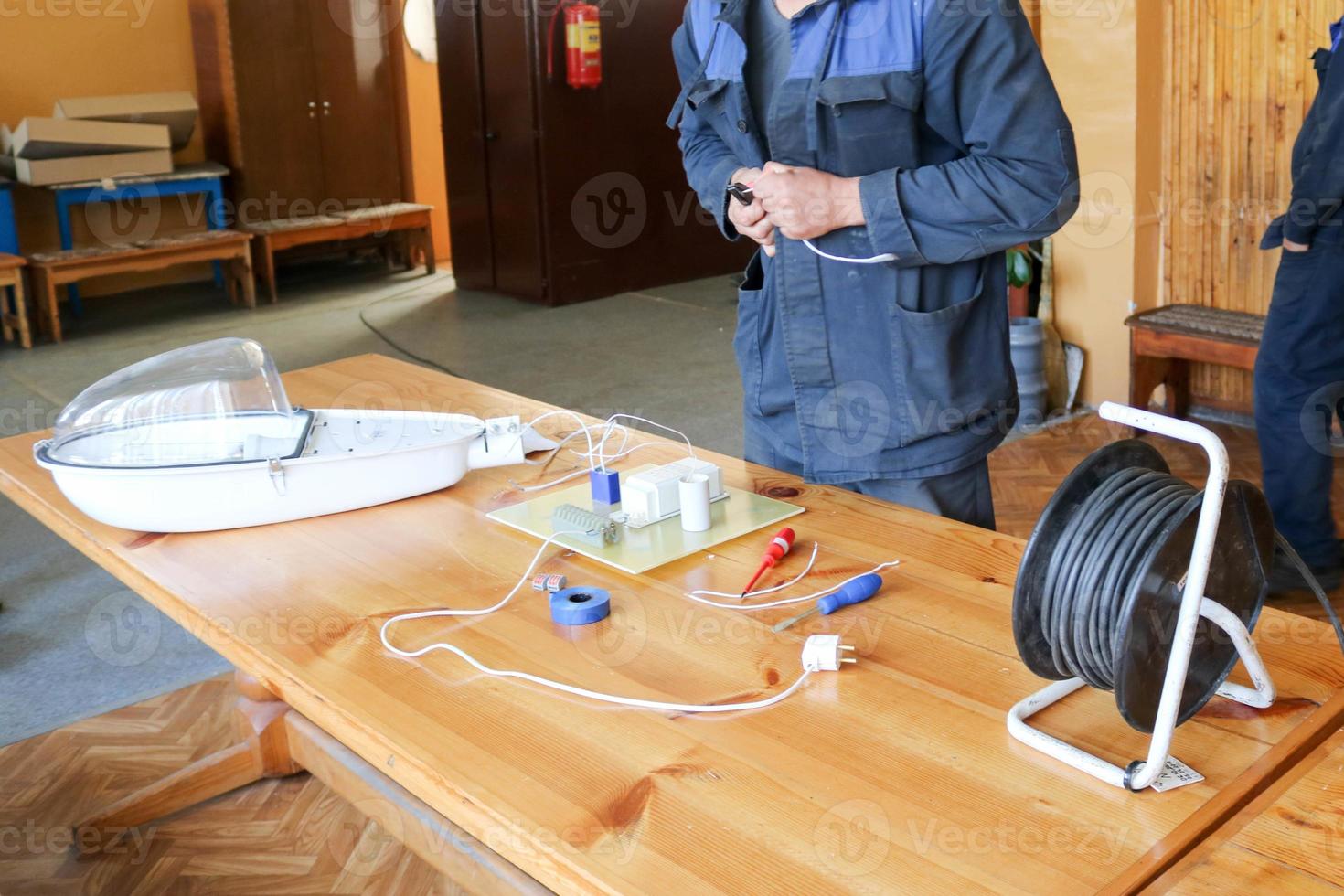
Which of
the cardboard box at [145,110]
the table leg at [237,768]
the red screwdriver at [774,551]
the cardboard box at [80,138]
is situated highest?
the cardboard box at [145,110]

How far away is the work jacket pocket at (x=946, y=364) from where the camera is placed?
1.93 metres

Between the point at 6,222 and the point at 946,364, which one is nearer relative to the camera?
the point at 946,364

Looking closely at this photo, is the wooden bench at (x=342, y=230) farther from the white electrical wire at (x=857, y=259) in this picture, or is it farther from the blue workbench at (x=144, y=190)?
the white electrical wire at (x=857, y=259)

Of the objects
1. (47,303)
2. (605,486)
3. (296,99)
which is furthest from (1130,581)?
(296,99)

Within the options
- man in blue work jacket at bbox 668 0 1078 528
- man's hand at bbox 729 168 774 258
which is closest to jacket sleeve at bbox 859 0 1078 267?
man in blue work jacket at bbox 668 0 1078 528

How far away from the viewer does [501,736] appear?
4.35ft

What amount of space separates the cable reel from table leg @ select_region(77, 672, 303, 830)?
185cm

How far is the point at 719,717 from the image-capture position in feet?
4.45

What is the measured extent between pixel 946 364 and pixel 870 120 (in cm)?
37

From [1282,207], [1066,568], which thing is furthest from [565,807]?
[1282,207]

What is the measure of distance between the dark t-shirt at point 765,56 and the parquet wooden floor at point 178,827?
1486 mm

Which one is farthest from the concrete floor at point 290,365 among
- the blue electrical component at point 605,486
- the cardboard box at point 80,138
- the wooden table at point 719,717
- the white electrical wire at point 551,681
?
the white electrical wire at point 551,681

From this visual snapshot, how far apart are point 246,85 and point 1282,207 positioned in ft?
20.4

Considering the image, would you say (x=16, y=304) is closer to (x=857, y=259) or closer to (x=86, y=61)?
(x=86, y=61)
